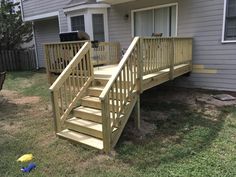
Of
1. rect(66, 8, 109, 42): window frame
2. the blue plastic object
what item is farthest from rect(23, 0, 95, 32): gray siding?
the blue plastic object

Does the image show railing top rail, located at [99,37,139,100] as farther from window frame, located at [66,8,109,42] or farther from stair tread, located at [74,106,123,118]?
window frame, located at [66,8,109,42]

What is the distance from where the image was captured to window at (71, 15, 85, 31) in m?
8.74

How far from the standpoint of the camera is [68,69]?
169 inches

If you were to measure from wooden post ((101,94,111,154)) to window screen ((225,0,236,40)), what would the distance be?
4744mm

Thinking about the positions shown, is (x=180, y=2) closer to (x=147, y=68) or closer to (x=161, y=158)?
(x=147, y=68)

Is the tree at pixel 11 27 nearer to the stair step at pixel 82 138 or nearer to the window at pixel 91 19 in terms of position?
the window at pixel 91 19

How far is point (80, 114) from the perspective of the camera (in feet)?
14.6

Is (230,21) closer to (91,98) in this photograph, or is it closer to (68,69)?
(91,98)

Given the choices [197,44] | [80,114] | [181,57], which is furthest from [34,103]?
[197,44]

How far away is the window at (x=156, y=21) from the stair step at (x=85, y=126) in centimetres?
466

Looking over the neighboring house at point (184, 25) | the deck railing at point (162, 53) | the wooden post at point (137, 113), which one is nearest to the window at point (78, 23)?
the neighboring house at point (184, 25)

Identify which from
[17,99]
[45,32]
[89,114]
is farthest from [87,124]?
[45,32]

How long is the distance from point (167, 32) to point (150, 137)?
14.7 ft

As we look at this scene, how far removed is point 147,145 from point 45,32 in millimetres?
11609
